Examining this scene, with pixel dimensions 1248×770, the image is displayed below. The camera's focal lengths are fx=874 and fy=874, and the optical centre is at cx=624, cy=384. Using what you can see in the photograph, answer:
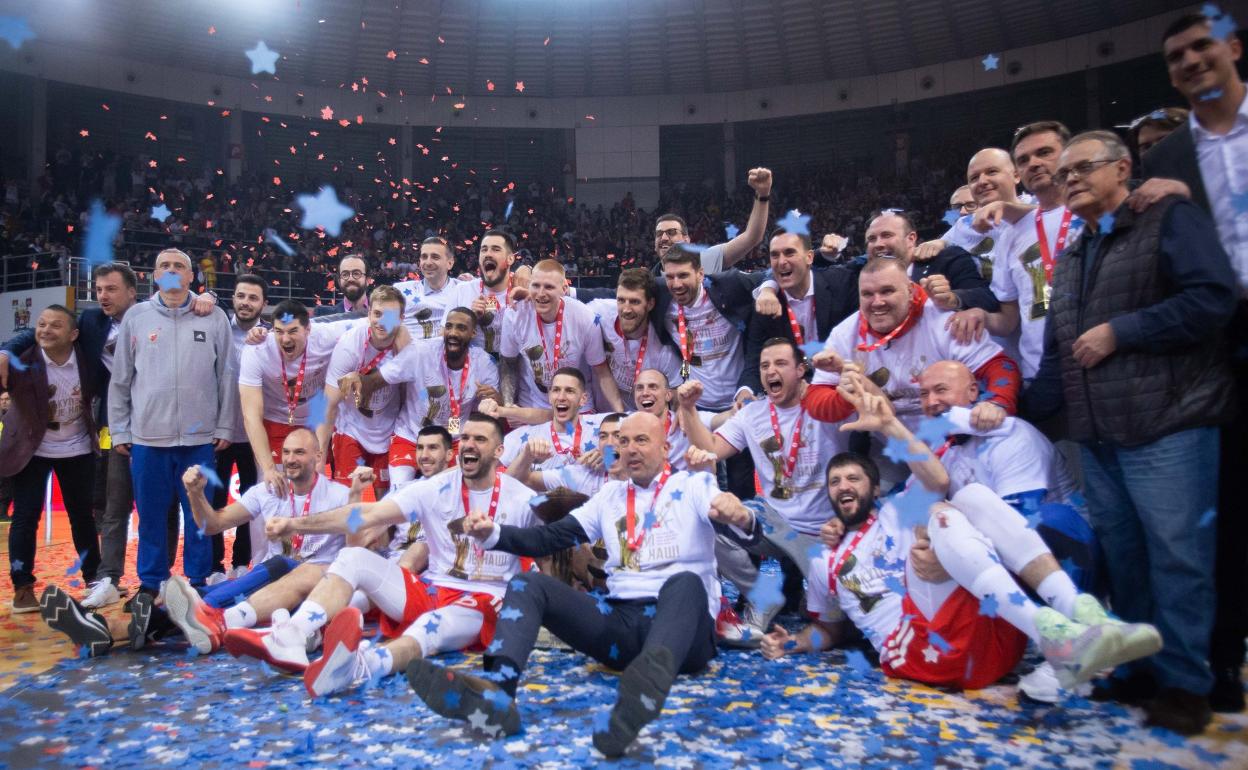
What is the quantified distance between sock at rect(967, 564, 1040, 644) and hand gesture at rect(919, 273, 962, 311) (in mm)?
1472

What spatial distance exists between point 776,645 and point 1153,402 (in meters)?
1.98

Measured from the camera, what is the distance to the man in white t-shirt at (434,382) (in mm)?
5801

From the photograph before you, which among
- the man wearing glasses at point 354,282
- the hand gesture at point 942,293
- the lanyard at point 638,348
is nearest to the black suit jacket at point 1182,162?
the hand gesture at point 942,293

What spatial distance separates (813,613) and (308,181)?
20179 mm

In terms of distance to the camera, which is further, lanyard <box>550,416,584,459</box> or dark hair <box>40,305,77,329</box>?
dark hair <box>40,305,77,329</box>

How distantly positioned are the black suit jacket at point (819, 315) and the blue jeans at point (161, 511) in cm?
351

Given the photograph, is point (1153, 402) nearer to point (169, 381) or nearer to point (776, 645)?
point (776, 645)

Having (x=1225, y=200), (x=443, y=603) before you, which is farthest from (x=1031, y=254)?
(x=443, y=603)

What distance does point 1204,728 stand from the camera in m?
2.96

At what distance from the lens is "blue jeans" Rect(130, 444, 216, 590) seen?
208 inches

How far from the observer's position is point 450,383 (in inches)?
231

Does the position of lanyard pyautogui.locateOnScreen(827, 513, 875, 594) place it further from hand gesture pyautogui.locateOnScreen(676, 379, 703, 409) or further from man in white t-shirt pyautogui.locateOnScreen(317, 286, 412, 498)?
man in white t-shirt pyautogui.locateOnScreen(317, 286, 412, 498)

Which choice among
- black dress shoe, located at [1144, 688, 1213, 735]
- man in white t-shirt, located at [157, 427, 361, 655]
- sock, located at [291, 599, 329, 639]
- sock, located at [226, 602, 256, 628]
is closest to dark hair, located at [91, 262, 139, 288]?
man in white t-shirt, located at [157, 427, 361, 655]

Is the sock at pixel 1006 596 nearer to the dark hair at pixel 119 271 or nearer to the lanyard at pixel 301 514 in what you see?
the lanyard at pixel 301 514
